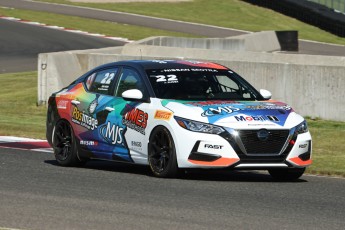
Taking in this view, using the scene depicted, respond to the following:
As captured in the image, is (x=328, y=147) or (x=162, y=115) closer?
(x=162, y=115)

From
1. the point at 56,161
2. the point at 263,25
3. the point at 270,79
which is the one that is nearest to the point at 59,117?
the point at 56,161

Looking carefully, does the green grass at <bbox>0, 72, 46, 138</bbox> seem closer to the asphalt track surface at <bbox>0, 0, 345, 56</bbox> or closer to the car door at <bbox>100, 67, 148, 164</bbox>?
the car door at <bbox>100, 67, 148, 164</bbox>

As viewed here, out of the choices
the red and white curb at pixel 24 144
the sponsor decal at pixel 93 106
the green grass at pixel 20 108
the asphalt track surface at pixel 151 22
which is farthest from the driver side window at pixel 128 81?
the asphalt track surface at pixel 151 22

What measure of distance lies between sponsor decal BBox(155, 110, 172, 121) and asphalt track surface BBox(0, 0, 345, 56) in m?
29.6

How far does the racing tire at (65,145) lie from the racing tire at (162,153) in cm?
159

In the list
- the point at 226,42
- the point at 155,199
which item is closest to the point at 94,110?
the point at 155,199

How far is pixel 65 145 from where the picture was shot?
14422 mm

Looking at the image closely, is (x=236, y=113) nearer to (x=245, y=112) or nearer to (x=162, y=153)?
(x=245, y=112)

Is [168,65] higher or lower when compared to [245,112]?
higher

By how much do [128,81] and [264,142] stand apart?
2.19 metres

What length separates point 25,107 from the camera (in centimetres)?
2414

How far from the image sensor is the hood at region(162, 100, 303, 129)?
1235cm

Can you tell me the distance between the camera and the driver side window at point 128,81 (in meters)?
13.6

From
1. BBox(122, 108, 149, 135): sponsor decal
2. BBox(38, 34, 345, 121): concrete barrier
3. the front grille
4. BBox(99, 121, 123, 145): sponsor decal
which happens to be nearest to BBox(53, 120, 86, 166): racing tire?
BBox(99, 121, 123, 145): sponsor decal
